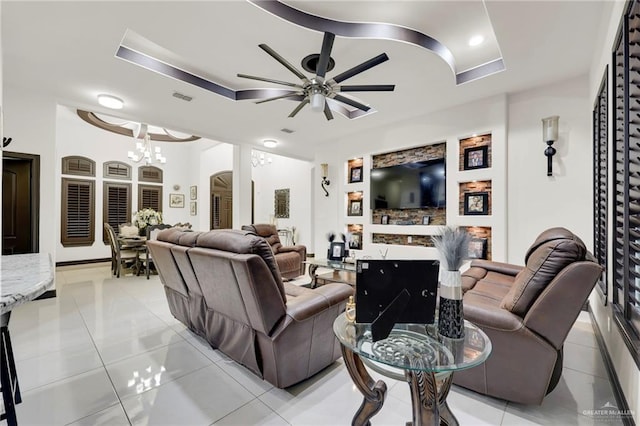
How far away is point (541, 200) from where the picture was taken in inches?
145

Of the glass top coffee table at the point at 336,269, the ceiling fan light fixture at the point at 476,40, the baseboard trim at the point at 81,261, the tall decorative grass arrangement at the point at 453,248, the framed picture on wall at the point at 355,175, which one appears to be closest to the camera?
the tall decorative grass arrangement at the point at 453,248

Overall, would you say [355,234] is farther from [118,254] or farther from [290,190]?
[118,254]

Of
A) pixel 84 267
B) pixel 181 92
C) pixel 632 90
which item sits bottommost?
pixel 84 267

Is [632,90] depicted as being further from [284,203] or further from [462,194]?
[284,203]

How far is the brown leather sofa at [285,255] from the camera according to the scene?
4.91 meters

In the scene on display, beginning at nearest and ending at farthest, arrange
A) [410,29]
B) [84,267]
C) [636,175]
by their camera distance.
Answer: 1. [636,175]
2. [410,29]
3. [84,267]

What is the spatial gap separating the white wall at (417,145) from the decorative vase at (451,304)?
3.20 meters

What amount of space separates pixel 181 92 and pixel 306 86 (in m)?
2.10

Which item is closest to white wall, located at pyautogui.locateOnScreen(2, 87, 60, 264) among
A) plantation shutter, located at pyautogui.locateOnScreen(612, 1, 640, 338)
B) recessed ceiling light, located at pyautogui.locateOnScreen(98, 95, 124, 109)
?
recessed ceiling light, located at pyautogui.locateOnScreen(98, 95, 124, 109)

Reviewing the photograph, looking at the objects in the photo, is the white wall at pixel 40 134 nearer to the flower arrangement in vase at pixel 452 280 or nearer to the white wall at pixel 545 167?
the flower arrangement in vase at pixel 452 280

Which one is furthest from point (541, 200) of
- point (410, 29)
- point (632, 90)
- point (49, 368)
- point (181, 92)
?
point (49, 368)

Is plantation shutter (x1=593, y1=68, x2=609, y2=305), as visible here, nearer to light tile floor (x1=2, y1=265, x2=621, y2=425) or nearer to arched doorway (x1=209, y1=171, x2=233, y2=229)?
light tile floor (x1=2, y1=265, x2=621, y2=425)

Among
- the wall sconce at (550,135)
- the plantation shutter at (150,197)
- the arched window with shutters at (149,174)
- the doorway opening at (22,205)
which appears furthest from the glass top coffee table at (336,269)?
the arched window with shutters at (149,174)

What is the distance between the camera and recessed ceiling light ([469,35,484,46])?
9.53ft
